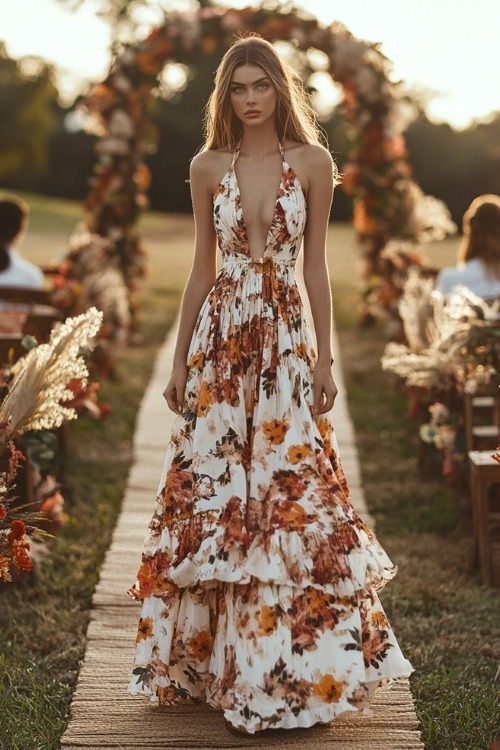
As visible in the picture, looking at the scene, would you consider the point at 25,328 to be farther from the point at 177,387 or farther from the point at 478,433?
the point at 177,387

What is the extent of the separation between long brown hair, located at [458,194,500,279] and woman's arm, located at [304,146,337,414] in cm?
379

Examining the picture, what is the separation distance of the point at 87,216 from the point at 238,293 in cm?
738

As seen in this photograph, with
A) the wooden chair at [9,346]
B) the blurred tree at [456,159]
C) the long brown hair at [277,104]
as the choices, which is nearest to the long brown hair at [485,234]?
the wooden chair at [9,346]

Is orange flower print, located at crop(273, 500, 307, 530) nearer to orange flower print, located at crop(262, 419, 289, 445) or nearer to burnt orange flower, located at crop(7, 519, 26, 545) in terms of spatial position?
orange flower print, located at crop(262, 419, 289, 445)

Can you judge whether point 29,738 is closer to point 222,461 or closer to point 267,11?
point 222,461

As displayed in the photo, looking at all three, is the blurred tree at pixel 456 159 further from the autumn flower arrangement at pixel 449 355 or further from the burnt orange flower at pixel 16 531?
the burnt orange flower at pixel 16 531

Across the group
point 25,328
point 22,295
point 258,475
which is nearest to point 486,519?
point 258,475

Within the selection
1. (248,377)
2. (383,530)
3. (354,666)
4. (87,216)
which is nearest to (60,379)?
(248,377)

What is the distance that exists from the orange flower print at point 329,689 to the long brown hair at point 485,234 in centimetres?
440

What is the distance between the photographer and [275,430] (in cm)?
313

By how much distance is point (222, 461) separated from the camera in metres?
3.14

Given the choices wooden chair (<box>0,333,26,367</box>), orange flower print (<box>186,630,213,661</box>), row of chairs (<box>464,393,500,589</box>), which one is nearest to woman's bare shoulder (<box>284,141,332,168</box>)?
orange flower print (<box>186,630,213,661</box>)

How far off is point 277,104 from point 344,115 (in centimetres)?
797

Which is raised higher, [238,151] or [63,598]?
[238,151]
